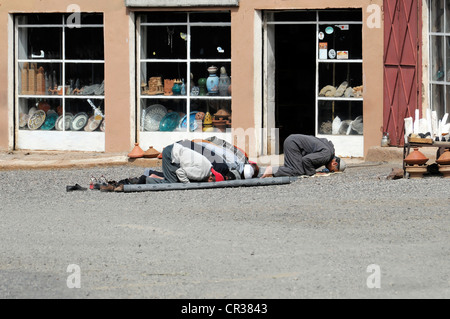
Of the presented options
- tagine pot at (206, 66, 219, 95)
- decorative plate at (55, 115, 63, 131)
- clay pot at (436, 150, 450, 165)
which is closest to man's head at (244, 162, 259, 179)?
clay pot at (436, 150, 450, 165)

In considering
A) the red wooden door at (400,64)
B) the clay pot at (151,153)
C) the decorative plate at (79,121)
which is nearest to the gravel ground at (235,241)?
the clay pot at (151,153)

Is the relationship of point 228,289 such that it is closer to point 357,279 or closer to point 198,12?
point 357,279

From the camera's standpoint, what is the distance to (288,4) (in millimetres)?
17875

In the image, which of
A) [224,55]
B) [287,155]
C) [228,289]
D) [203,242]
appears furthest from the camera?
[224,55]

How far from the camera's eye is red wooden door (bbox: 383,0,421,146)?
17078mm

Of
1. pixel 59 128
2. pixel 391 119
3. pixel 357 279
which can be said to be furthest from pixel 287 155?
pixel 357 279

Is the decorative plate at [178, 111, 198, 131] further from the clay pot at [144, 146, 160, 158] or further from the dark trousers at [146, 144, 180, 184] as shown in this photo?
the dark trousers at [146, 144, 180, 184]

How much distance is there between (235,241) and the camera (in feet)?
34.3

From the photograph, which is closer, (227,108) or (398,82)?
(398,82)

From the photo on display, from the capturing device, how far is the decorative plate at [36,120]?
773 inches

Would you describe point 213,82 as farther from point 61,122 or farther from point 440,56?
point 440,56

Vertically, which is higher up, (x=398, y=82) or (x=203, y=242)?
(x=398, y=82)

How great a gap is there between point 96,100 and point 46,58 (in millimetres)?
1293

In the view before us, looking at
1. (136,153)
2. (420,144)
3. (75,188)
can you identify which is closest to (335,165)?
(420,144)
